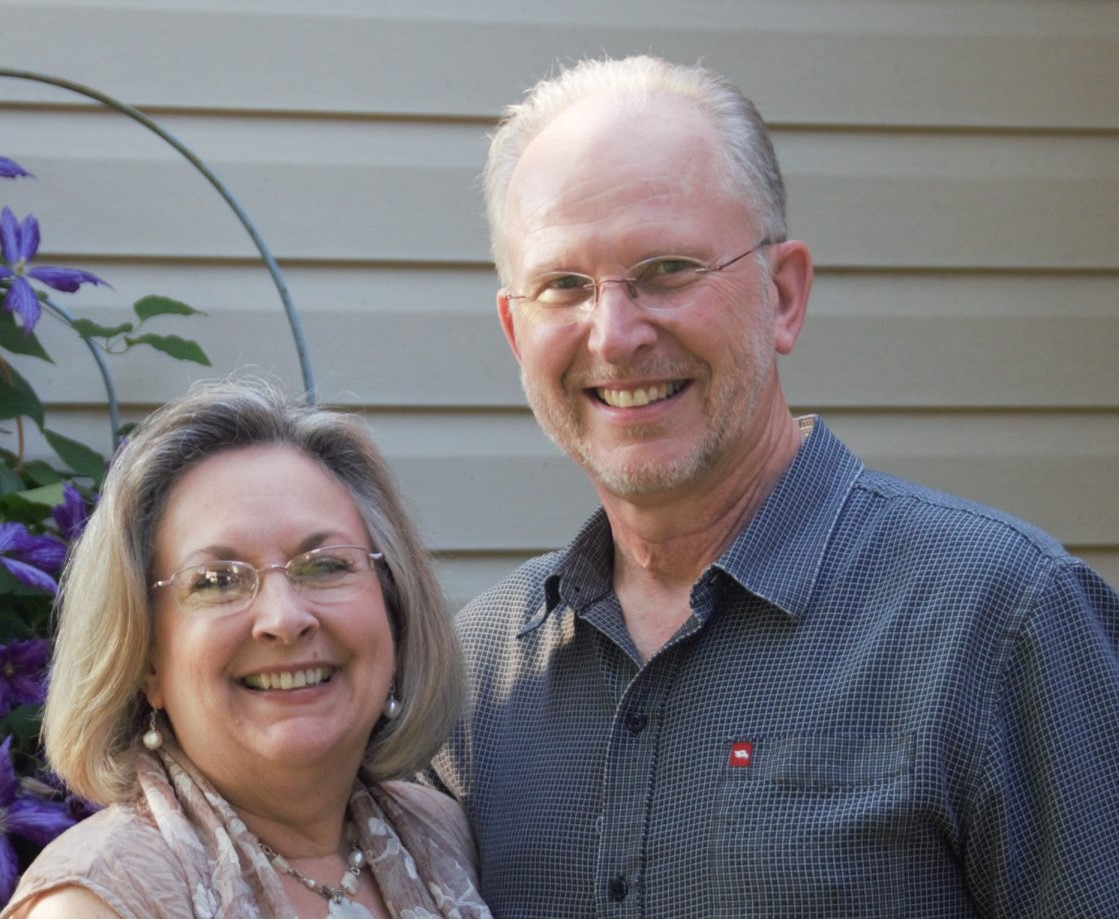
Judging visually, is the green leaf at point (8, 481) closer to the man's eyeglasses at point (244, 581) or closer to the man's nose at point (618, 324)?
the man's eyeglasses at point (244, 581)

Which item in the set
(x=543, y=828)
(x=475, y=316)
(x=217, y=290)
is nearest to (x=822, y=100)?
(x=475, y=316)

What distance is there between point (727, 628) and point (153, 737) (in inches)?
32.1

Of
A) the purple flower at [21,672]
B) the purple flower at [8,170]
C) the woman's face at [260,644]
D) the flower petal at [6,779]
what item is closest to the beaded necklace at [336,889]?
the woman's face at [260,644]

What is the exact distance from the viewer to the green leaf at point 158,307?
300cm

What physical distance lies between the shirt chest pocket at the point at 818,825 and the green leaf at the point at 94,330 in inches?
58.8

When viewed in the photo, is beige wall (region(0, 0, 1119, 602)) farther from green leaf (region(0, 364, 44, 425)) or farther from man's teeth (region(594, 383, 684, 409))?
man's teeth (region(594, 383, 684, 409))

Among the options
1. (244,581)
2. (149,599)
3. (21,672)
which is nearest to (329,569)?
(244,581)

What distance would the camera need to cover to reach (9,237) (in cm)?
289

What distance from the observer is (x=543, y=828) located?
94.7 inches

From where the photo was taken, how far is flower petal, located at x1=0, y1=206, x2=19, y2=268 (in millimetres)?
2865

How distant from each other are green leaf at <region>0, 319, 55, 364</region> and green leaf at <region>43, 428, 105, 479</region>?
0.15 m

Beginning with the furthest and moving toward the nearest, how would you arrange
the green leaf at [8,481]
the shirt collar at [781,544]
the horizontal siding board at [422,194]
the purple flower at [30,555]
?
the horizontal siding board at [422,194] → the green leaf at [8,481] → the purple flower at [30,555] → the shirt collar at [781,544]

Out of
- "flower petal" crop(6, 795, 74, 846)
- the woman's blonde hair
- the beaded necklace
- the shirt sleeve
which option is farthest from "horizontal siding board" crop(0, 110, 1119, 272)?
the shirt sleeve

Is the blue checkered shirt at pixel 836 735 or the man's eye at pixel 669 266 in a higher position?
the man's eye at pixel 669 266
